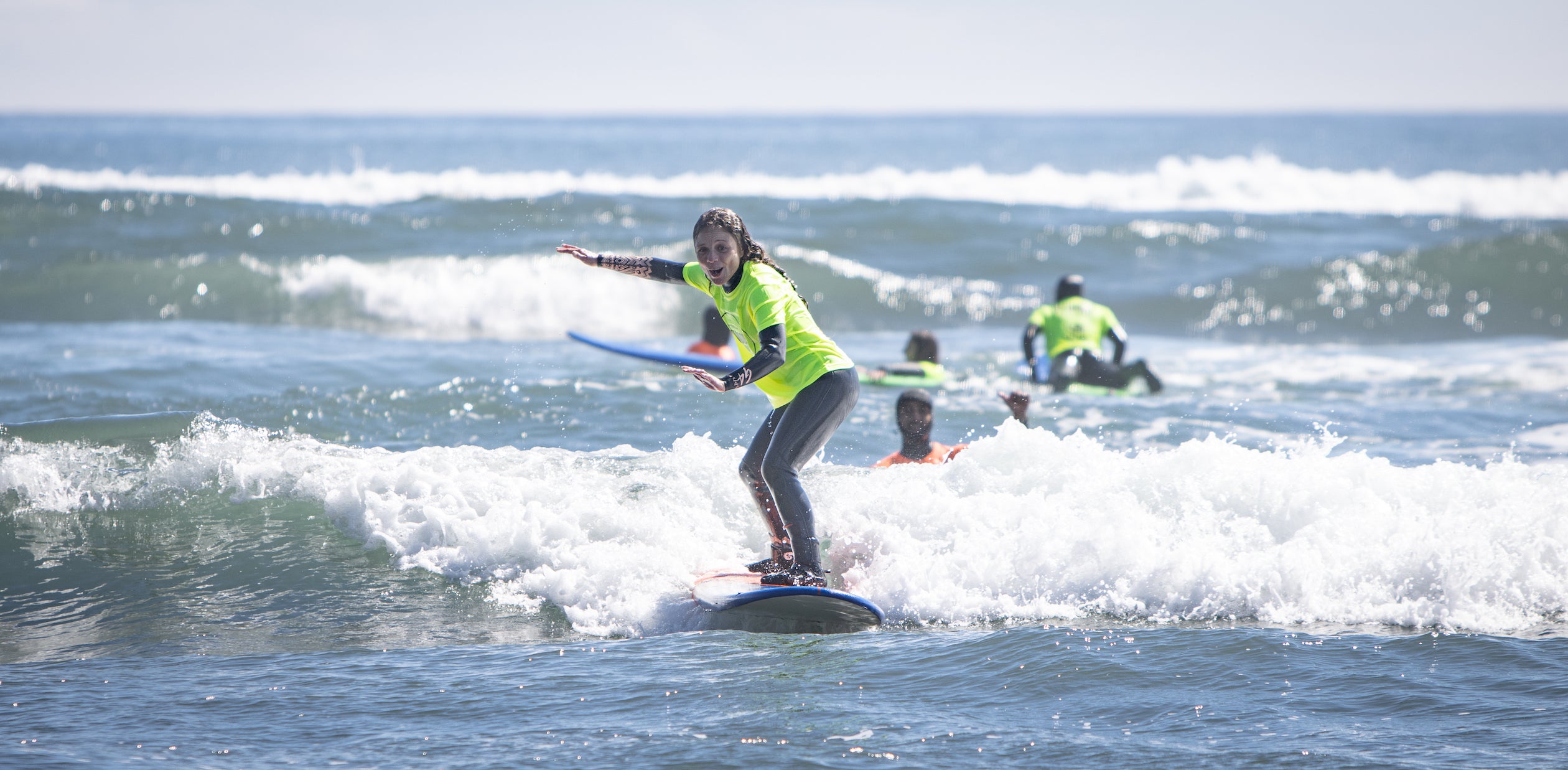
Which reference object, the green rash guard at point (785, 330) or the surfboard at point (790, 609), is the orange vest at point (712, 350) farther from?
the green rash guard at point (785, 330)

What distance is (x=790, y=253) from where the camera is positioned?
75.8 ft

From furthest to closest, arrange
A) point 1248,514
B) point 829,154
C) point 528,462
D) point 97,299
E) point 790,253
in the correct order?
point 829,154 → point 790,253 → point 97,299 → point 528,462 → point 1248,514

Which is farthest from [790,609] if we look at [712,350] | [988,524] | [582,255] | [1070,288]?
[1070,288]

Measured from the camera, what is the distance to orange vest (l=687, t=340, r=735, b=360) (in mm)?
12461

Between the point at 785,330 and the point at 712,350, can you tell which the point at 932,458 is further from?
the point at 712,350

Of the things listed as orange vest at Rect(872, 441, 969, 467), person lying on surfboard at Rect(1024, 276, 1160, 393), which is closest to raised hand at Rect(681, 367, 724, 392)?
orange vest at Rect(872, 441, 969, 467)

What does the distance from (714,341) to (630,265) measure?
22.0 ft

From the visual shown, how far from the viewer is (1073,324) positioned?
12711 mm

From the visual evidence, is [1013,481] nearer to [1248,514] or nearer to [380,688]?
[1248,514]

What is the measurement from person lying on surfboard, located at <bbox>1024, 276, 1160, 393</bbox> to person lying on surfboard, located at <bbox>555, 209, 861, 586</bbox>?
7462 mm

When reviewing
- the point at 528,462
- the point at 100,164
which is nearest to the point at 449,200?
the point at 528,462

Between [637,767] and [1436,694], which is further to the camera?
[1436,694]

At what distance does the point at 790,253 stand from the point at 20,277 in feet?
42.9

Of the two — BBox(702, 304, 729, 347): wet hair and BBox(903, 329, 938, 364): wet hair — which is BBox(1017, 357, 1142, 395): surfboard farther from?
BBox(702, 304, 729, 347): wet hair
